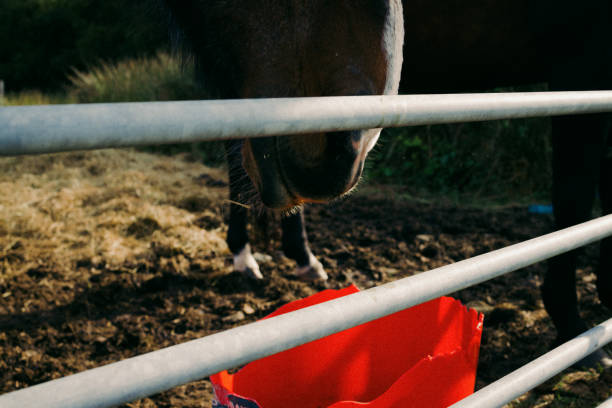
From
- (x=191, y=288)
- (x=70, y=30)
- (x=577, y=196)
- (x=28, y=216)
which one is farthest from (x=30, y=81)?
(x=577, y=196)

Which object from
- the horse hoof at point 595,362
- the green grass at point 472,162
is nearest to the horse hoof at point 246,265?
the horse hoof at point 595,362

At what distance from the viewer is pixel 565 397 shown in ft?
5.47

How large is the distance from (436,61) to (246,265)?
60.7 inches

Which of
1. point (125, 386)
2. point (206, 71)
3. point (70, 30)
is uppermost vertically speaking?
point (70, 30)

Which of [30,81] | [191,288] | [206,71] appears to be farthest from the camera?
[30,81]

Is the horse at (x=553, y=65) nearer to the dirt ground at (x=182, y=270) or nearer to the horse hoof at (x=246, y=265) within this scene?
the dirt ground at (x=182, y=270)

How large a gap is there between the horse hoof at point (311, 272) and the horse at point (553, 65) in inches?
45.4

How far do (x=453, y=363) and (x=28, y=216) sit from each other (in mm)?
3450

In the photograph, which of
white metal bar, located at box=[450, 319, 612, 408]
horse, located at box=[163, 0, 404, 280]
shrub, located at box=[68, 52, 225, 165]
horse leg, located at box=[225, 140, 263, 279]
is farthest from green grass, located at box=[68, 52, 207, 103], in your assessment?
white metal bar, located at box=[450, 319, 612, 408]

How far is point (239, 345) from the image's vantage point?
1.81 ft

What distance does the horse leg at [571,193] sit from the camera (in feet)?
5.84

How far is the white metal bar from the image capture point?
2.70ft

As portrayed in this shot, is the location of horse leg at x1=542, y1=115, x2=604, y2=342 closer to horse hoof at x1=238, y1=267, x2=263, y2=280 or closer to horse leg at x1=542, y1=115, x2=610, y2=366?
horse leg at x1=542, y1=115, x2=610, y2=366

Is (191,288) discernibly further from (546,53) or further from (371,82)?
(546,53)
